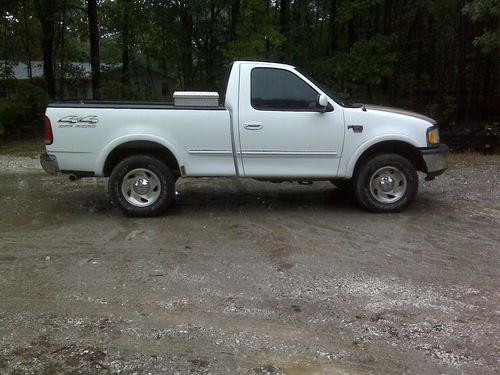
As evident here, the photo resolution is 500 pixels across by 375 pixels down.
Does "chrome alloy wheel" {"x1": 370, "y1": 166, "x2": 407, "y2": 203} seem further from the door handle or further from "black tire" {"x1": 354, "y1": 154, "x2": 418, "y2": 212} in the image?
the door handle

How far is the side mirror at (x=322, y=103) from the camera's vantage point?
718 cm

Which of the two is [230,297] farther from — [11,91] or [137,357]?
[11,91]

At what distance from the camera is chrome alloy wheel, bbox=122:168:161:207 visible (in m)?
7.33

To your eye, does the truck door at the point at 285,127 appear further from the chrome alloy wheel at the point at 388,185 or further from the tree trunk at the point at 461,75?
the tree trunk at the point at 461,75

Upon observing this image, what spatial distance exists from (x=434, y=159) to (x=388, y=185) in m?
0.69

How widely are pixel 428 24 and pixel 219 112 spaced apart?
62.6 feet

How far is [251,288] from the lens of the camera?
5.02 metres

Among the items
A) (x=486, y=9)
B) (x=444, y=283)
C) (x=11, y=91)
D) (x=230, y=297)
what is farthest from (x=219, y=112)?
(x=11, y=91)

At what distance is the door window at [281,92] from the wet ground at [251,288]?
1.47 m

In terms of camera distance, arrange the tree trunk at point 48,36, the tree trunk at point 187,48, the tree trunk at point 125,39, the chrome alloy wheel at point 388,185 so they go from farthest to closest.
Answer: the tree trunk at point 48,36 → the tree trunk at point 125,39 → the tree trunk at point 187,48 → the chrome alloy wheel at point 388,185

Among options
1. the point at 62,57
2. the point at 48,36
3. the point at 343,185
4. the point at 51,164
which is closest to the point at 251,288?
the point at 51,164

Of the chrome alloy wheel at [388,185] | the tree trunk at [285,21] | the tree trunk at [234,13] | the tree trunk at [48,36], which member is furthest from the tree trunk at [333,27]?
the chrome alloy wheel at [388,185]

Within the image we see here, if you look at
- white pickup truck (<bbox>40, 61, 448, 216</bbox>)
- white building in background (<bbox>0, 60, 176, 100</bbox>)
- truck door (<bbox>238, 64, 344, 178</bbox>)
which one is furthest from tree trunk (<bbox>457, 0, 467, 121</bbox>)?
truck door (<bbox>238, 64, 344, 178</bbox>)

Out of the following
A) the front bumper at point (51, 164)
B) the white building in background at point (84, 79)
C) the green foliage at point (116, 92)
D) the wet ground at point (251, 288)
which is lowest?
the wet ground at point (251, 288)
